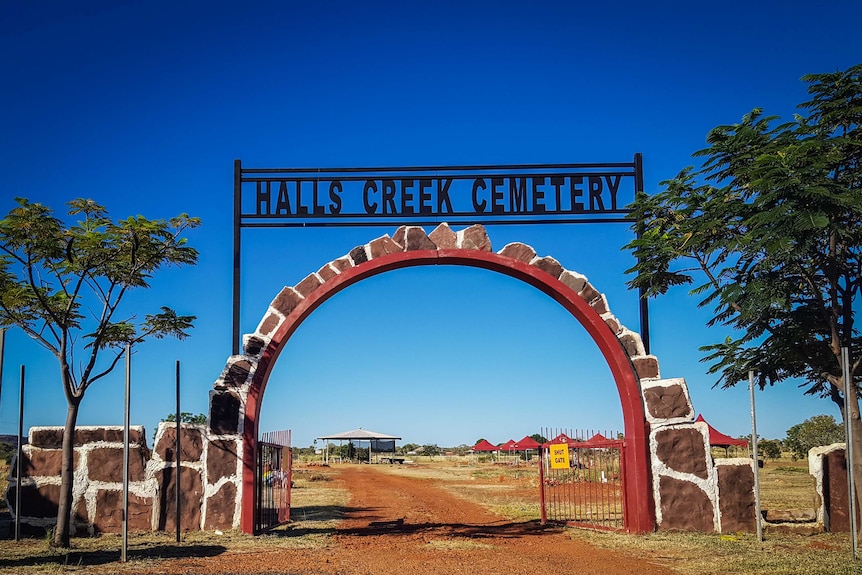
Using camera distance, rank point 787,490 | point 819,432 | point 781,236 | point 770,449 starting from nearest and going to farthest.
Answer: point 781,236 < point 787,490 < point 819,432 < point 770,449

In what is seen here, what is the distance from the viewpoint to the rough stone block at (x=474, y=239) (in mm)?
15219

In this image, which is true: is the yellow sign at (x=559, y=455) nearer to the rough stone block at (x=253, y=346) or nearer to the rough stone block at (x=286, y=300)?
the rough stone block at (x=286, y=300)

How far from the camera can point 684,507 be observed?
46.2 ft

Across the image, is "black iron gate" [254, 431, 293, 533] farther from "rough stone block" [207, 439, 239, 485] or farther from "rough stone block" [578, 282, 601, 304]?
"rough stone block" [578, 282, 601, 304]

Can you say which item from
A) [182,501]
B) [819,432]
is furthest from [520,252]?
[819,432]

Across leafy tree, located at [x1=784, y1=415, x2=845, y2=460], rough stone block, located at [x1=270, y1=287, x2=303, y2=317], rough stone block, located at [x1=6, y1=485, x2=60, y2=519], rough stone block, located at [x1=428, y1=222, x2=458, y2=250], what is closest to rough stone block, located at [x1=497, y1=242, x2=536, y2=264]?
rough stone block, located at [x1=428, y1=222, x2=458, y2=250]

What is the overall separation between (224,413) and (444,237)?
15.9 ft

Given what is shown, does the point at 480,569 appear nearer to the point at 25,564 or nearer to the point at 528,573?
the point at 528,573

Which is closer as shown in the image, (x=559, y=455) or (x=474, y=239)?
(x=474, y=239)

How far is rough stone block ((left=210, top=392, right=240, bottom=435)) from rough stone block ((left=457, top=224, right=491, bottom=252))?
186 inches

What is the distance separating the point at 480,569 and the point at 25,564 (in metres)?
5.83

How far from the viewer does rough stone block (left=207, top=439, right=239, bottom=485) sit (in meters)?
14.4

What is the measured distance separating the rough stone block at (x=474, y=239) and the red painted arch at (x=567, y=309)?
110mm

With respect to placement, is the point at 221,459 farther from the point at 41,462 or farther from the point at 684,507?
the point at 684,507
